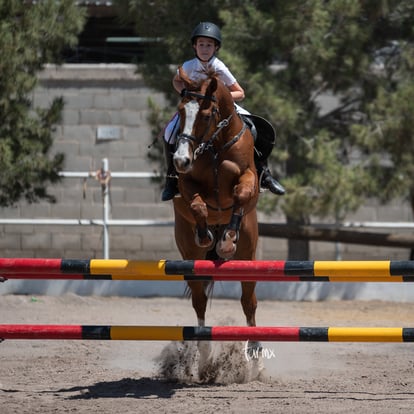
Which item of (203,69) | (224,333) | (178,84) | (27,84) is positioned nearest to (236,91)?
(203,69)

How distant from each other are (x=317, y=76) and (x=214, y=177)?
22.6 feet

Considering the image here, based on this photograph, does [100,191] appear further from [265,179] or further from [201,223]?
[201,223]

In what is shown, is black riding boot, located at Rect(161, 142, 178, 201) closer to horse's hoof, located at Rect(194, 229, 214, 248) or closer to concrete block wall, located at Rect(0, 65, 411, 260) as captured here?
horse's hoof, located at Rect(194, 229, 214, 248)

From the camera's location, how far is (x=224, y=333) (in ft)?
19.7

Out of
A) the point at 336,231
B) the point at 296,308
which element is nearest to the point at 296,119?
the point at 336,231

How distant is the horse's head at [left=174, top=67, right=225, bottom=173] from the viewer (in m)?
6.19

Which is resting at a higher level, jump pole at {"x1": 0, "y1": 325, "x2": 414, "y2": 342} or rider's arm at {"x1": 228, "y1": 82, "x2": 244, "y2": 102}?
rider's arm at {"x1": 228, "y1": 82, "x2": 244, "y2": 102}

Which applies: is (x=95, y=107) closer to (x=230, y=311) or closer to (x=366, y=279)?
(x=230, y=311)

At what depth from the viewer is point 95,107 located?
51.9 ft

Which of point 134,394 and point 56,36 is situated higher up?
point 56,36

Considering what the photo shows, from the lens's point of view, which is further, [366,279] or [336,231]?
[336,231]

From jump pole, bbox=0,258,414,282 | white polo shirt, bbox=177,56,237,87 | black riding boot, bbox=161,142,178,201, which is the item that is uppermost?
white polo shirt, bbox=177,56,237,87

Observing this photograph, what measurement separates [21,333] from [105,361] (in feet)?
6.60

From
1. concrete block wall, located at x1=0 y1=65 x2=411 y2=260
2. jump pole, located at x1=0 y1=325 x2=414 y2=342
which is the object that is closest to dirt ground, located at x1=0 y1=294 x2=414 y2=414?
jump pole, located at x1=0 y1=325 x2=414 y2=342
